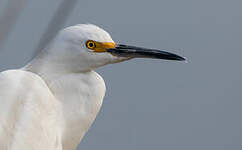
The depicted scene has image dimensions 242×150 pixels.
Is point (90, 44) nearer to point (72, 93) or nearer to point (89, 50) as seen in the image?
point (89, 50)

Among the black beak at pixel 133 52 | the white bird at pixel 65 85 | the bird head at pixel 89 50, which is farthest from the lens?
the black beak at pixel 133 52

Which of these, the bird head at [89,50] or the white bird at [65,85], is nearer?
the white bird at [65,85]

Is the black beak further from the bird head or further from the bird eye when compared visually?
the bird eye

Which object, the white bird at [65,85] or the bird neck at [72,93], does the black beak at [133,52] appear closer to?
the white bird at [65,85]

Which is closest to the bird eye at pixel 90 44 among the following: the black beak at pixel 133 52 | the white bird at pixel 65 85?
the white bird at pixel 65 85

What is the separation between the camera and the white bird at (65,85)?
2.46 meters

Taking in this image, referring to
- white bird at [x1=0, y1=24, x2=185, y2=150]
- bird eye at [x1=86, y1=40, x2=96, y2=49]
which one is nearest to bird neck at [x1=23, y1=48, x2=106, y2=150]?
white bird at [x1=0, y1=24, x2=185, y2=150]

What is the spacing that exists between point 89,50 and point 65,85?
0.23 m

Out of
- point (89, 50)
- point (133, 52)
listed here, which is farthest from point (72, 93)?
point (133, 52)

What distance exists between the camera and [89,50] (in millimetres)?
2648

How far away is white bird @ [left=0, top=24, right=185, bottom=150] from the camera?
8.07 feet

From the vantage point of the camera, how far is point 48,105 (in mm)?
2582

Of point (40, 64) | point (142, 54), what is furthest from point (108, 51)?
point (40, 64)

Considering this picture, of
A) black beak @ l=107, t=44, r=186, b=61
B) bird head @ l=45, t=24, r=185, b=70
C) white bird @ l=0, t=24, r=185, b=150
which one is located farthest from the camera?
black beak @ l=107, t=44, r=186, b=61
